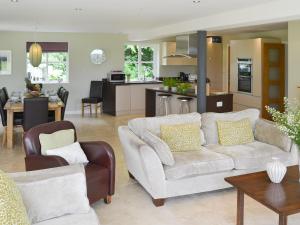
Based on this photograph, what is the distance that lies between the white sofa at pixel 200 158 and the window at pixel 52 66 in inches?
259

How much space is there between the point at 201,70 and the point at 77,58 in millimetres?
4626

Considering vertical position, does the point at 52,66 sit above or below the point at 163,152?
above

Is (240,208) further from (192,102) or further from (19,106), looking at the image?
(192,102)

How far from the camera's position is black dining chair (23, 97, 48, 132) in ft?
21.1

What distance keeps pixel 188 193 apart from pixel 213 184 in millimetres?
330

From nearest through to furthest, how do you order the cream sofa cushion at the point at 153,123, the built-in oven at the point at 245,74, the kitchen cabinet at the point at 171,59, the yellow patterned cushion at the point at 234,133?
1. the cream sofa cushion at the point at 153,123
2. the yellow patterned cushion at the point at 234,133
3. the built-in oven at the point at 245,74
4. the kitchen cabinet at the point at 171,59

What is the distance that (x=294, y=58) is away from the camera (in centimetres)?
777

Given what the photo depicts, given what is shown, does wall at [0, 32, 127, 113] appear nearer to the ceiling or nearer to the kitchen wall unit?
the ceiling

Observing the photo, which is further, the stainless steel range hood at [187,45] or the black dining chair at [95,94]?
the black dining chair at [95,94]

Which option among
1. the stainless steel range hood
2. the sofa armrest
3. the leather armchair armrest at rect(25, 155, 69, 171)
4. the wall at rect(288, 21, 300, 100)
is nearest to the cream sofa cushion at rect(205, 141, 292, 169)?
the sofa armrest

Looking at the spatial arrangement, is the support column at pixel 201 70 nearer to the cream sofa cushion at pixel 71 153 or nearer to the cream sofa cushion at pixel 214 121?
the cream sofa cushion at pixel 214 121

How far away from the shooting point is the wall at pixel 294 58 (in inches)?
301

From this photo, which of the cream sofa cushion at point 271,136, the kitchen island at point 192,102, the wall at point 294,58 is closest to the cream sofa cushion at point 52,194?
the cream sofa cushion at point 271,136

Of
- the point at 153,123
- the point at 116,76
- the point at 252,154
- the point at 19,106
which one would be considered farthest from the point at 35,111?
the point at 116,76
